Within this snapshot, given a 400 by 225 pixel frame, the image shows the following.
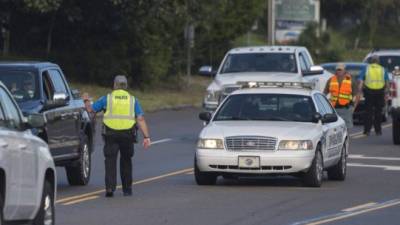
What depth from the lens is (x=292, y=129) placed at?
1783 cm

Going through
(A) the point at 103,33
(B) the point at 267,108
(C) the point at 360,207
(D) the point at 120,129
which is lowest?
(A) the point at 103,33

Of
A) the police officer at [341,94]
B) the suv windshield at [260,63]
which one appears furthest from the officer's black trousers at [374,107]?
the suv windshield at [260,63]

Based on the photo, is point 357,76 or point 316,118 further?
point 357,76

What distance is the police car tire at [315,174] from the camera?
57.8ft

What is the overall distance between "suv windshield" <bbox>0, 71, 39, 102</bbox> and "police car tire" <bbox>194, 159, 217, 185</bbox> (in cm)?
251

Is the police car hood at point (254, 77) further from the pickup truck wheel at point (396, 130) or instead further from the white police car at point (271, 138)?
the white police car at point (271, 138)

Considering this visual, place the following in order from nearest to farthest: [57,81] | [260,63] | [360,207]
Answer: [360,207]
[57,81]
[260,63]

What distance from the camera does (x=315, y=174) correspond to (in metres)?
17.8

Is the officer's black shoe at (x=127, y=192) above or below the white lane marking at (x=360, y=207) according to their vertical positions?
below

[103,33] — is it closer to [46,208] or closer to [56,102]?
[56,102]

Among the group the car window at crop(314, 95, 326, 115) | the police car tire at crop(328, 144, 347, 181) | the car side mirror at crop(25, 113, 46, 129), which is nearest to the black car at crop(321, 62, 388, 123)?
the police car tire at crop(328, 144, 347, 181)

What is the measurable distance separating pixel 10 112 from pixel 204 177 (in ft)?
21.9

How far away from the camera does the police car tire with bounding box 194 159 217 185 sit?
17.8m

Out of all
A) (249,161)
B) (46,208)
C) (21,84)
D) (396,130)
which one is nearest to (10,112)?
(46,208)
